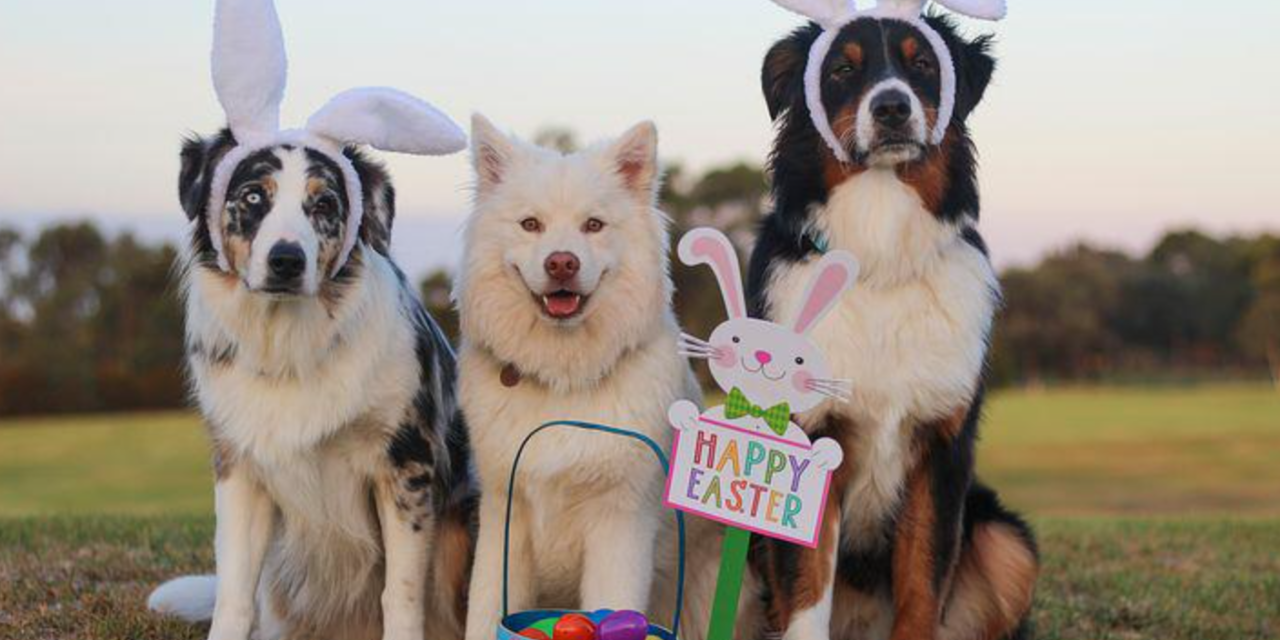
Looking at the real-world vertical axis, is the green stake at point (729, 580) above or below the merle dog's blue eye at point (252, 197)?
below

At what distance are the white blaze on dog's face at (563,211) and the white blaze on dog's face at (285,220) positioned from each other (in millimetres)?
464

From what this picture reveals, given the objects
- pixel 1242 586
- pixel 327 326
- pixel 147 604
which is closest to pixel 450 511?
pixel 327 326

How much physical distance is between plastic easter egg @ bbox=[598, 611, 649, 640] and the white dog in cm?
39

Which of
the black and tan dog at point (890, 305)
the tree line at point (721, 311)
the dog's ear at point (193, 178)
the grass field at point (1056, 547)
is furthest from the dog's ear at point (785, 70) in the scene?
the tree line at point (721, 311)

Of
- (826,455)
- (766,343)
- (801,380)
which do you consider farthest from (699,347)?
(826,455)

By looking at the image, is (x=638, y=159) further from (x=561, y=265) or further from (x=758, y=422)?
(x=758, y=422)

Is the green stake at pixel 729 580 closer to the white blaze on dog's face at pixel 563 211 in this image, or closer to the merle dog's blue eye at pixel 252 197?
the white blaze on dog's face at pixel 563 211

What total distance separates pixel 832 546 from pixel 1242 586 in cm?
339

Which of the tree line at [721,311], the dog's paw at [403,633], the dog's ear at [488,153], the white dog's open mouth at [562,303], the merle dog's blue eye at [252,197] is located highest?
the dog's ear at [488,153]

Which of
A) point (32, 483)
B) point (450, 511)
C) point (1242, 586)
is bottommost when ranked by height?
point (32, 483)

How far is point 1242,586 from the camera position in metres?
6.17

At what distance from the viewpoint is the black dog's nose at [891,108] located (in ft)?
12.0

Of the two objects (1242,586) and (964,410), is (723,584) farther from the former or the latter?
(1242,586)

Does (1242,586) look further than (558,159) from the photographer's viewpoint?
Yes
